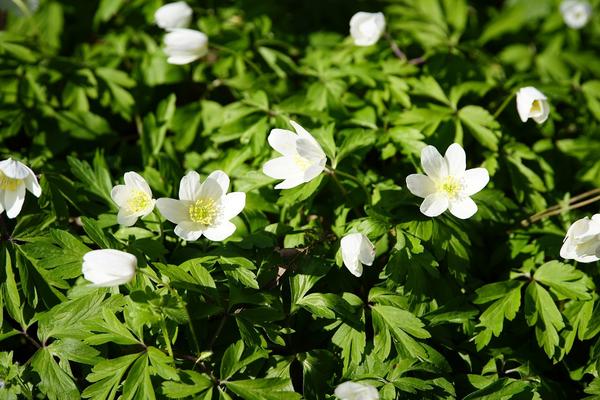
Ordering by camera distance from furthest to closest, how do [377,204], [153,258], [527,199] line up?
1. [527,199]
2. [377,204]
3. [153,258]

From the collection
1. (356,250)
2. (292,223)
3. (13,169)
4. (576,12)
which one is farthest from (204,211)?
(576,12)

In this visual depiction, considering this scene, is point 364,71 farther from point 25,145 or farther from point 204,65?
point 25,145

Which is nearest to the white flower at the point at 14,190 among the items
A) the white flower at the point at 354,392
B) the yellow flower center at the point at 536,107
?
the white flower at the point at 354,392

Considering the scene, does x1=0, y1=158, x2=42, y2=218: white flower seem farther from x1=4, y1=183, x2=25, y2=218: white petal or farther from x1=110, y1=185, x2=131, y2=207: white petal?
x1=110, y1=185, x2=131, y2=207: white petal

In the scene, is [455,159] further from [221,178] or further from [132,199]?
[132,199]

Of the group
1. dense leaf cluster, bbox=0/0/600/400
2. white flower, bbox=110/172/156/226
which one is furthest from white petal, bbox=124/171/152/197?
dense leaf cluster, bbox=0/0/600/400

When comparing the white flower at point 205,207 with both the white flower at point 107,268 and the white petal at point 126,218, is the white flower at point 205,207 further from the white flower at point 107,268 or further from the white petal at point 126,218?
the white flower at point 107,268

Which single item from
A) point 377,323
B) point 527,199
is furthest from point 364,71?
point 377,323
